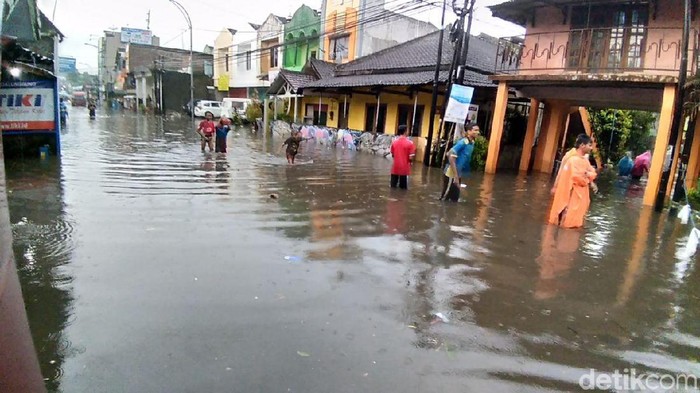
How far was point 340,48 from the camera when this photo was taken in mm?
31844

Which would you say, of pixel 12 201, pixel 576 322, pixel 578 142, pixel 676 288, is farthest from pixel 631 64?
pixel 12 201

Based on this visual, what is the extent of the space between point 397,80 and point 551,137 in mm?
6345

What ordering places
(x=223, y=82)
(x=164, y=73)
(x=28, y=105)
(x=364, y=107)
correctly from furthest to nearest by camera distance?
(x=164, y=73)
(x=223, y=82)
(x=364, y=107)
(x=28, y=105)

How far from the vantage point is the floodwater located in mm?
3172

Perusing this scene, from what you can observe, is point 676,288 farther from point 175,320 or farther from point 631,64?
point 631,64

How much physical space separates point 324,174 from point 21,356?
11.3m

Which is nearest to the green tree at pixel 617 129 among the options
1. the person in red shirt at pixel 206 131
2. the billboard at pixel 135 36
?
the person in red shirt at pixel 206 131

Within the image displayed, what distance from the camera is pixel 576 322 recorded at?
13.7 ft

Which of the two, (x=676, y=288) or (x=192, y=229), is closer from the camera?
(x=676, y=288)

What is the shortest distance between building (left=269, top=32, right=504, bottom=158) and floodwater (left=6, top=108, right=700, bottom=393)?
11375 millimetres

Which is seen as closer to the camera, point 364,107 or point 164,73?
point 364,107

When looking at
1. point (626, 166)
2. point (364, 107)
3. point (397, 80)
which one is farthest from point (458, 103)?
point (364, 107)

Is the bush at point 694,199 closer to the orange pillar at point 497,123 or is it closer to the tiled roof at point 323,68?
the orange pillar at point 497,123

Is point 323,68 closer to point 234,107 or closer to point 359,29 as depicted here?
point 359,29
